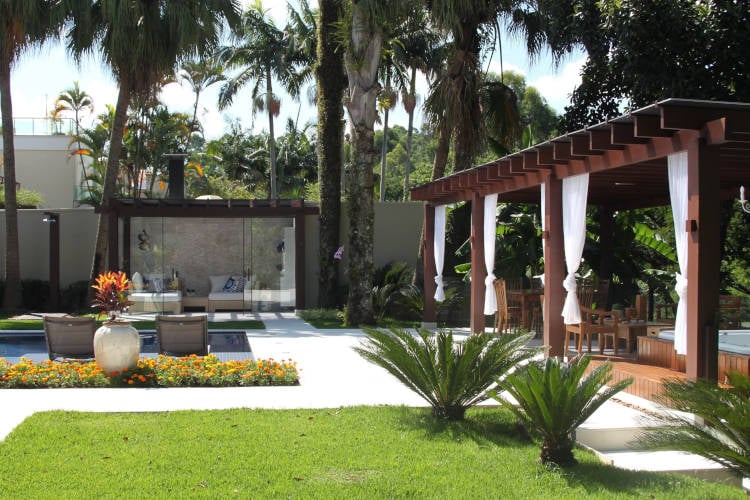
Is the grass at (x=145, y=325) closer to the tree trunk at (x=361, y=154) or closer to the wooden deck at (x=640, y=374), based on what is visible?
the tree trunk at (x=361, y=154)

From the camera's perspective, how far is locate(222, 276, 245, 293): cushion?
2044 centimetres

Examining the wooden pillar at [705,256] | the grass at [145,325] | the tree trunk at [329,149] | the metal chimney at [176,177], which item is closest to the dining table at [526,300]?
the grass at [145,325]

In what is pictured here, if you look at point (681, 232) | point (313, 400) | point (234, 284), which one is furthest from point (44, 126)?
point (681, 232)

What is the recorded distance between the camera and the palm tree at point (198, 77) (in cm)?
3509

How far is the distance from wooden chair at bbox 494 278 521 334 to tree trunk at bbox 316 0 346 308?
6491mm

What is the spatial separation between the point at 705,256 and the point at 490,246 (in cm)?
571

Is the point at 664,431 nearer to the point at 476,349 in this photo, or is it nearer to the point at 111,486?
the point at 476,349

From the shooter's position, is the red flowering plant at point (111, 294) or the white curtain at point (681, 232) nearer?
the white curtain at point (681, 232)

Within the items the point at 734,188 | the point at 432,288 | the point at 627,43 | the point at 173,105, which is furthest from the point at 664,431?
the point at 173,105

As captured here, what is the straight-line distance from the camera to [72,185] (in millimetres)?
33844

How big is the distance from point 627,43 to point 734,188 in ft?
16.3

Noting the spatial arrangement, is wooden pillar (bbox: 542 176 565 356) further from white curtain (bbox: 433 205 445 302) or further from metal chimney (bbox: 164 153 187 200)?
metal chimney (bbox: 164 153 187 200)

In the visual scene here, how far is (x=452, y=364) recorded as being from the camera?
7578 millimetres

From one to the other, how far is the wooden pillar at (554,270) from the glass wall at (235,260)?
10847 mm
